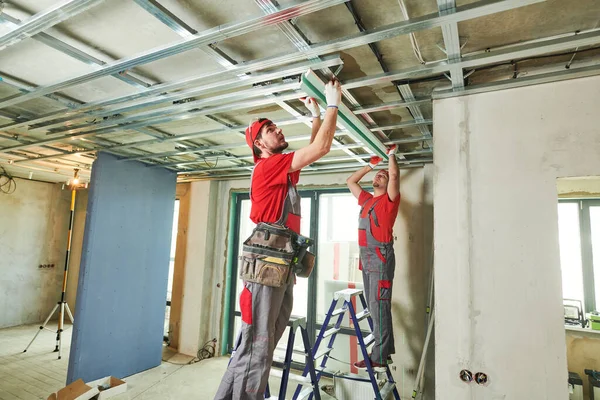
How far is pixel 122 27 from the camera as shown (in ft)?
5.47

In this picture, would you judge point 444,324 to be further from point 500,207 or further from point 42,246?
point 42,246

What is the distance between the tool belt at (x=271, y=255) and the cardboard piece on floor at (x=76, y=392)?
2450 mm

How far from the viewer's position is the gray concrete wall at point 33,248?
588 centimetres

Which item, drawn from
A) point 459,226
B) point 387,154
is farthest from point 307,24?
point 387,154

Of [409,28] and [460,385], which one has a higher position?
[409,28]

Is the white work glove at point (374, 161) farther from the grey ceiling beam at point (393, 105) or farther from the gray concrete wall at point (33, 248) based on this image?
the gray concrete wall at point (33, 248)

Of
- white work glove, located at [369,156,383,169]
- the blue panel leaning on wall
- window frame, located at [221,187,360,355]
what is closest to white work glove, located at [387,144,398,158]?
white work glove, located at [369,156,383,169]

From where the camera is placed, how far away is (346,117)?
6.88 feet

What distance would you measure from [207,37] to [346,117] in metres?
0.94

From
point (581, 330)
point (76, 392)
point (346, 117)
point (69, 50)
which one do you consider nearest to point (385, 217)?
point (346, 117)

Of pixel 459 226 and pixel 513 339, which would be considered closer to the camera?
pixel 513 339

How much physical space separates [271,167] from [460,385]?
1.57m

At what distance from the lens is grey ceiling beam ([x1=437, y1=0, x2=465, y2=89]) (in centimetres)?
130

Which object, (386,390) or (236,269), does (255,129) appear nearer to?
(386,390)
